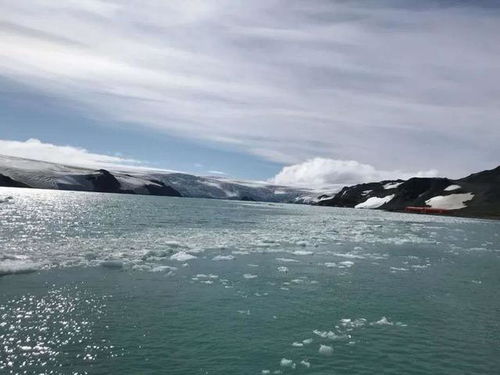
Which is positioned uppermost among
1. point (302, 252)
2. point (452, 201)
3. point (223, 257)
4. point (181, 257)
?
point (452, 201)

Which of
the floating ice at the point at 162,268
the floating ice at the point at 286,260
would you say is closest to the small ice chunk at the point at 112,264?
the floating ice at the point at 162,268

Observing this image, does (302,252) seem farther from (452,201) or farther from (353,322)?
(452,201)

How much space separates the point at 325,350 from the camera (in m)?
12.8

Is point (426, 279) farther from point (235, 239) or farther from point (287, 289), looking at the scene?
point (235, 239)

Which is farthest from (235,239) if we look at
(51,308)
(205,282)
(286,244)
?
(51,308)

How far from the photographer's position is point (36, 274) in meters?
20.4

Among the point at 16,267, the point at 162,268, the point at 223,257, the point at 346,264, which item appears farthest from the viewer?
the point at 346,264

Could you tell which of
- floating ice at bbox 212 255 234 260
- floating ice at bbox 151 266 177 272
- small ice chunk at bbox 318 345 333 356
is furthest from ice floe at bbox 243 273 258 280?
small ice chunk at bbox 318 345 333 356

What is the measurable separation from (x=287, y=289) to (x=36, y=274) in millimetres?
12100

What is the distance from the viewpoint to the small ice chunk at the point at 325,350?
12.7 m

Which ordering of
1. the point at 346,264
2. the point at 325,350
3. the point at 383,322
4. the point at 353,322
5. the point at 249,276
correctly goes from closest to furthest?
the point at 325,350
the point at 353,322
the point at 383,322
the point at 249,276
the point at 346,264

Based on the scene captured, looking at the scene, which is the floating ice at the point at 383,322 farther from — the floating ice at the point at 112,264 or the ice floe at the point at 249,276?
the floating ice at the point at 112,264

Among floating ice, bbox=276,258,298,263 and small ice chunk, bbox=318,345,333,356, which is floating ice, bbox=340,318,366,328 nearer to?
Answer: small ice chunk, bbox=318,345,333,356

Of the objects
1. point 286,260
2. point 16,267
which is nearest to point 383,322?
point 286,260
